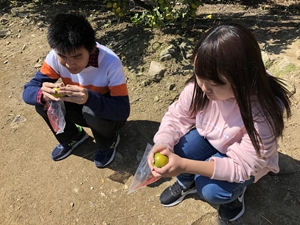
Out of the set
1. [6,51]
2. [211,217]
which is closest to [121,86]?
[211,217]

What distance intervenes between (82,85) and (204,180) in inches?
44.9

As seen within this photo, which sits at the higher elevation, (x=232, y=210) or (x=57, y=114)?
(x=57, y=114)

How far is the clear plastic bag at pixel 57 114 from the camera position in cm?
247

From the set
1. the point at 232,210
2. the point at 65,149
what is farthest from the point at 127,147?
the point at 232,210

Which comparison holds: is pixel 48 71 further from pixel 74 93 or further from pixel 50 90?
pixel 74 93

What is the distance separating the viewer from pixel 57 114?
251 centimetres

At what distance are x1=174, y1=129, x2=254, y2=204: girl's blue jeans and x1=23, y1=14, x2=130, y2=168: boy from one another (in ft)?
1.74

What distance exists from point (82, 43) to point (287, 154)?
1785 millimetres

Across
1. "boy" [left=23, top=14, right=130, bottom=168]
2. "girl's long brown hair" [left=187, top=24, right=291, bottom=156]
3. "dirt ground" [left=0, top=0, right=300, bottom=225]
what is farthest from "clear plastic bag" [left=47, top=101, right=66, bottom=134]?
"girl's long brown hair" [left=187, top=24, right=291, bottom=156]

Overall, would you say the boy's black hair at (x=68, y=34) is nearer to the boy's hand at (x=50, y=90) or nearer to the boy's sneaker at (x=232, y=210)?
the boy's hand at (x=50, y=90)

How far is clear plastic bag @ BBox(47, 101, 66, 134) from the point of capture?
8.11 ft

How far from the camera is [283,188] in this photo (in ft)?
8.11

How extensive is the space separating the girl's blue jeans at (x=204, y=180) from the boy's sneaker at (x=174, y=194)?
0.21 ft

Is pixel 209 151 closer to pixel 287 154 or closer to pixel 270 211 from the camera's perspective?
pixel 270 211
